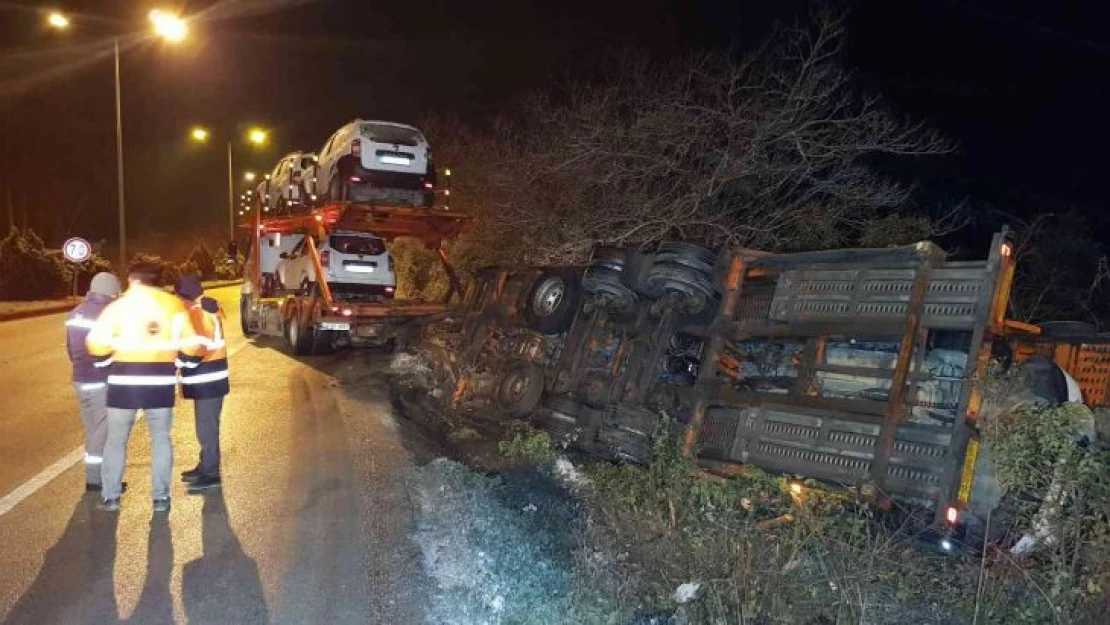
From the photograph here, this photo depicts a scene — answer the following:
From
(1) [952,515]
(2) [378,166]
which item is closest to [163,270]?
(1) [952,515]

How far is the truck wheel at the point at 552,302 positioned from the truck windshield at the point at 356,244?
6.49 m

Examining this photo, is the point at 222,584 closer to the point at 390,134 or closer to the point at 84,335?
the point at 84,335

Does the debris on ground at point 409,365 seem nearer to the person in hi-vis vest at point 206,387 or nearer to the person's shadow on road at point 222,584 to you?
the person in hi-vis vest at point 206,387

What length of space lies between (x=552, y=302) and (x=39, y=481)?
509 centimetres

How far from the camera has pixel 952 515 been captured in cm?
489

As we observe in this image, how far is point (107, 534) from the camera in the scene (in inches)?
206

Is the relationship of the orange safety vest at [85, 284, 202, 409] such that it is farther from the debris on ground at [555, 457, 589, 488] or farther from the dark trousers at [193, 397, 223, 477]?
the debris on ground at [555, 457, 589, 488]

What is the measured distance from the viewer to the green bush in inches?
1040

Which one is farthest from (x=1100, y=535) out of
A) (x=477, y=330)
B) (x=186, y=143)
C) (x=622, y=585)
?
(x=186, y=143)

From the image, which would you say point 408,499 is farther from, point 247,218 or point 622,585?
point 247,218

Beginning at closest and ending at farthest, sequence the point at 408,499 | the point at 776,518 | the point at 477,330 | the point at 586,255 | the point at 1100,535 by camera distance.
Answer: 1. the point at 1100,535
2. the point at 776,518
3. the point at 408,499
4. the point at 477,330
5. the point at 586,255

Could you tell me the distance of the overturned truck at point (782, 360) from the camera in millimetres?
5266

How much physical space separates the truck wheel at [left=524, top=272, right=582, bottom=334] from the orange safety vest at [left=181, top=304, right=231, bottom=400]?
357 centimetres

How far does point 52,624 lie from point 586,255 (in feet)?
35.0
